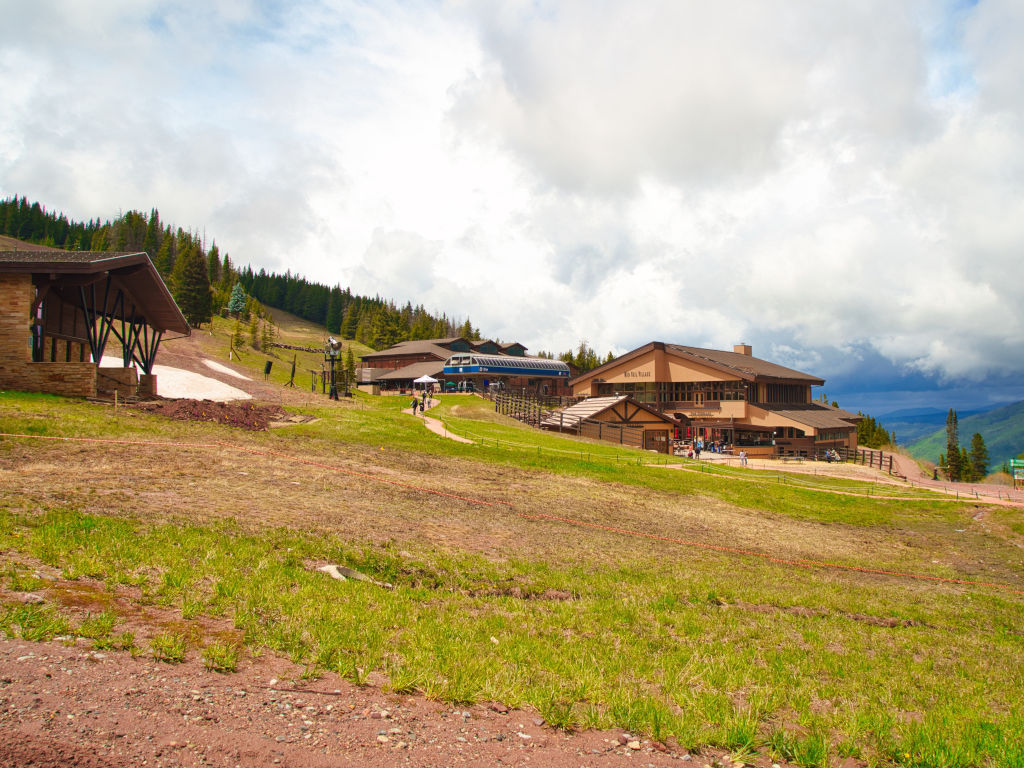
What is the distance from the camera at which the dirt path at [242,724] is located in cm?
409

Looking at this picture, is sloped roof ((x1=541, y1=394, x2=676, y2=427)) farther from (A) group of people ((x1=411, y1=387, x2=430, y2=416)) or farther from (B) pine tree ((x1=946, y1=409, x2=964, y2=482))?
(B) pine tree ((x1=946, y1=409, x2=964, y2=482))

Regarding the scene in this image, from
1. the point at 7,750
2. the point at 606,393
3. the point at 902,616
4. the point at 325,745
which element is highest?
the point at 606,393

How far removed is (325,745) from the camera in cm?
454

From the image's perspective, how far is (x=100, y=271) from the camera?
2553cm

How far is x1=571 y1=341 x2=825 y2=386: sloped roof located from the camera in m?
59.5

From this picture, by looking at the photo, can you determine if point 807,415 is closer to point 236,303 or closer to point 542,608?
point 542,608

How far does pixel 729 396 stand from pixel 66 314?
55.7 m

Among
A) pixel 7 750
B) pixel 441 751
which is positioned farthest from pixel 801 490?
pixel 7 750

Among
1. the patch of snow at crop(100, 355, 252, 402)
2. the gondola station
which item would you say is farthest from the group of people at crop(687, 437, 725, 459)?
the gondola station

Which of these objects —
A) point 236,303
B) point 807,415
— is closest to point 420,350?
point 236,303

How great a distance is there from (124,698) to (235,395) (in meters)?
32.3

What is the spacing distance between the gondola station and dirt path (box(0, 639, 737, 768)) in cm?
2198

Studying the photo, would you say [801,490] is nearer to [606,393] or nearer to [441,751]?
[441,751]

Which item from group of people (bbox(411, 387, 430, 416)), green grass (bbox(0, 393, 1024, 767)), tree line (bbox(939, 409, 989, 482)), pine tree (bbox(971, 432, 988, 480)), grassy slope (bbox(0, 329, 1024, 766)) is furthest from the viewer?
pine tree (bbox(971, 432, 988, 480))
